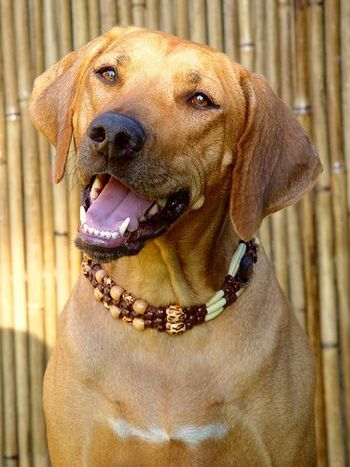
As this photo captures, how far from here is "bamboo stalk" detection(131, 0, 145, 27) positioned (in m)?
5.41

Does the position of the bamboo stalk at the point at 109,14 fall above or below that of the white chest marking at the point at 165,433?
above

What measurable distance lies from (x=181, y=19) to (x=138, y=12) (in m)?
0.21

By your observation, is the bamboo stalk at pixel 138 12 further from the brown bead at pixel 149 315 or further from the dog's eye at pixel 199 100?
the brown bead at pixel 149 315

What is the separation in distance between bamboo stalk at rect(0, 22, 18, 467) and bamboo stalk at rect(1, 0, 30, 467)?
0.03 metres

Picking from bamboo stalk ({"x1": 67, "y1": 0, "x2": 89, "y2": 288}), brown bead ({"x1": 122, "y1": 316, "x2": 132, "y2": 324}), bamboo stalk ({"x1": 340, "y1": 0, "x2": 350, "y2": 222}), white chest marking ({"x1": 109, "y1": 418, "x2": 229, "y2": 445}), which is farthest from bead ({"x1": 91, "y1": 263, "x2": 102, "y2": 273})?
bamboo stalk ({"x1": 340, "y1": 0, "x2": 350, "y2": 222})

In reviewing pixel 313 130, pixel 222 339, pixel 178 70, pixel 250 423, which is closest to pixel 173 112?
pixel 178 70

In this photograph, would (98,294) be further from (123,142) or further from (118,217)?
(123,142)

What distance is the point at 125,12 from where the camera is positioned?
5406mm

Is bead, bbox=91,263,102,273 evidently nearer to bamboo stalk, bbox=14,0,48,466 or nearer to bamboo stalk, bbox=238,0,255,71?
bamboo stalk, bbox=14,0,48,466

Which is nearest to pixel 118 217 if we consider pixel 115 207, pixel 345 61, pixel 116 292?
pixel 115 207

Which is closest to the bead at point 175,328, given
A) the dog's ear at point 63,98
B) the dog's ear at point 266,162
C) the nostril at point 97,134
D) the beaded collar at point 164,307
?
the beaded collar at point 164,307

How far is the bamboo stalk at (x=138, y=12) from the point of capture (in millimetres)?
5407

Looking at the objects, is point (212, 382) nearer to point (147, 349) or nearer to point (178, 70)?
point (147, 349)

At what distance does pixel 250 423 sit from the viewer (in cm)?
381
